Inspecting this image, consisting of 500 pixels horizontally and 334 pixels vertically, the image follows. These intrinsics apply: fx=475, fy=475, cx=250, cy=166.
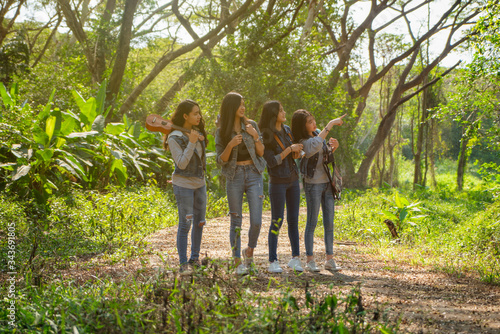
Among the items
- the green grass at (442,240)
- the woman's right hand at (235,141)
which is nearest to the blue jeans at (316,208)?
the woman's right hand at (235,141)

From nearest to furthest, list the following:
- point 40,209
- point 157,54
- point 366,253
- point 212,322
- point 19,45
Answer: point 212,322
point 366,253
point 40,209
point 19,45
point 157,54

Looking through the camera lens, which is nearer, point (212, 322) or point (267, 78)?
point (212, 322)

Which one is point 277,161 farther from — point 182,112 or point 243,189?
point 182,112

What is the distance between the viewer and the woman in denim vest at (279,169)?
480cm

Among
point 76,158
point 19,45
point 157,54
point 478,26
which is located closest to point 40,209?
point 76,158

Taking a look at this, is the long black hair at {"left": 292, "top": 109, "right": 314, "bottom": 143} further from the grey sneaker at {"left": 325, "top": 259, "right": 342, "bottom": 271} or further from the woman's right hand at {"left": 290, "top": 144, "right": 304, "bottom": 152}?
the grey sneaker at {"left": 325, "top": 259, "right": 342, "bottom": 271}

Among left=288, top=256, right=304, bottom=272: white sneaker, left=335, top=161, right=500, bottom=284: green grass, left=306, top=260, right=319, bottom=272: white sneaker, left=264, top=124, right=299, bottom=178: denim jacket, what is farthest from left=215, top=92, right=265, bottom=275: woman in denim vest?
left=335, top=161, right=500, bottom=284: green grass

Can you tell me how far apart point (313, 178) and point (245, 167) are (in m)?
0.85

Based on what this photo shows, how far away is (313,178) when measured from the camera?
16.7 ft

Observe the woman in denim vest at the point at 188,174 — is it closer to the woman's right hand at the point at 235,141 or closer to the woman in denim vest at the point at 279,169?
the woman's right hand at the point at 235,141

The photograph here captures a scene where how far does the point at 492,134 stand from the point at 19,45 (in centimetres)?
1406

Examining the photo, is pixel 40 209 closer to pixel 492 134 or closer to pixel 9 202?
pixel 9 202

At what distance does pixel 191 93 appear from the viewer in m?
14.5

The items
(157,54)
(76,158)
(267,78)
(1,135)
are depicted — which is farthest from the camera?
(157,54)
